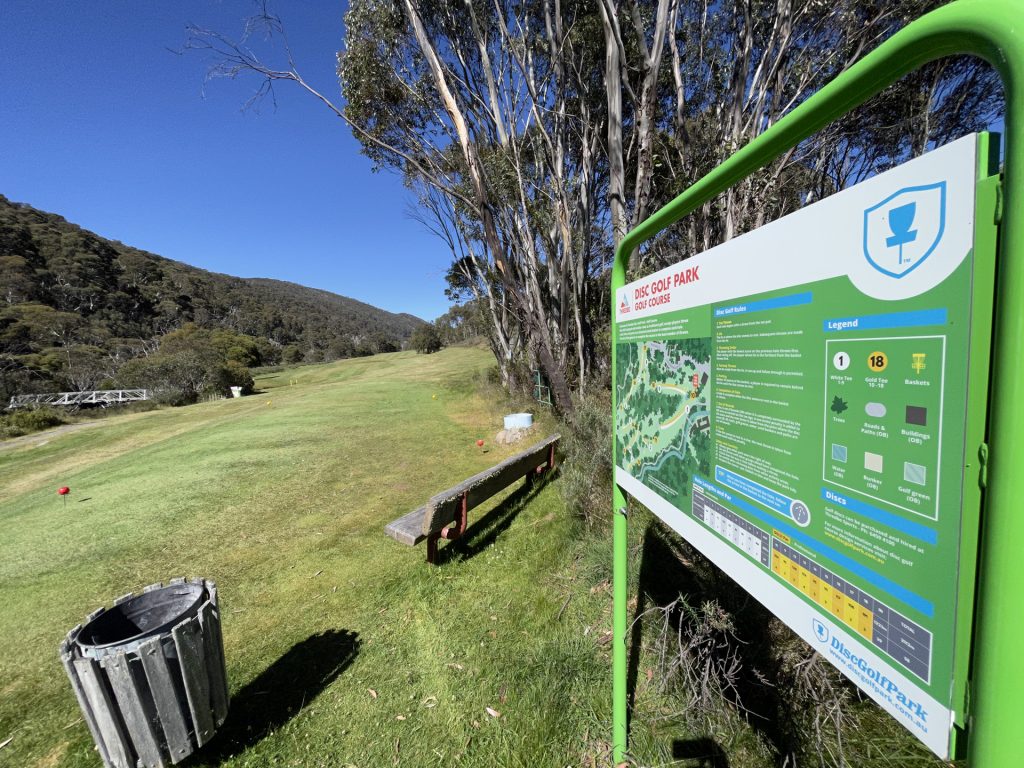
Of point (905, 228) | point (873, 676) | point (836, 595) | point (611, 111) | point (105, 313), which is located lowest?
point (873, 676)

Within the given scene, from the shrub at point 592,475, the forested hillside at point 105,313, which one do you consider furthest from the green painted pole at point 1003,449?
the forested hillside at point 105,313

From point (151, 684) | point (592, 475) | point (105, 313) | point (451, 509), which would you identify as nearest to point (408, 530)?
point (451, 509)

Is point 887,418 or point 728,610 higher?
point 887,418

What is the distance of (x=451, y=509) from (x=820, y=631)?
127 inches

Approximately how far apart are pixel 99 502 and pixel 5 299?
65764 millimetres

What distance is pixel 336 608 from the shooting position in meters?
3.40

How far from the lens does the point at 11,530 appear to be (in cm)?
550

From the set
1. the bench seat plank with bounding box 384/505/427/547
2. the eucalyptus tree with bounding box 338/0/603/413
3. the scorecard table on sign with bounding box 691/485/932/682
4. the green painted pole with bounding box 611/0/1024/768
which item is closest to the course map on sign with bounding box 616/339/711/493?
the scorecard table on sign with bounding box 691/485/932/682

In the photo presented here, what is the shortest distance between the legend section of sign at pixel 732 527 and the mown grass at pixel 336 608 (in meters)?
1.49

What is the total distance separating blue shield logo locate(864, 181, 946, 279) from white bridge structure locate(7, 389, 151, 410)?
2982 cm

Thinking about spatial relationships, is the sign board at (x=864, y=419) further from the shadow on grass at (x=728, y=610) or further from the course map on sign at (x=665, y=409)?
the shadow on grass at (x=728, y=610)

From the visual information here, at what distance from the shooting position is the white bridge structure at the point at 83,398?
76.1ft

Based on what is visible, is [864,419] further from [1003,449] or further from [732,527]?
[732,527]

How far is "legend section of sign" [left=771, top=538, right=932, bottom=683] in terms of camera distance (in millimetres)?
673
